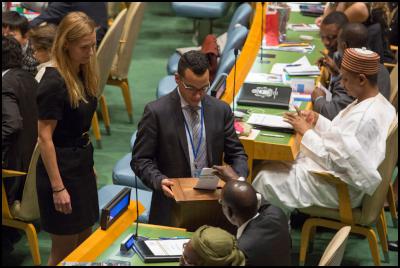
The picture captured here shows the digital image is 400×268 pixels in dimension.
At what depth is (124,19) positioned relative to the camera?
585cm

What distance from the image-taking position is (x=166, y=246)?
10.7 ft

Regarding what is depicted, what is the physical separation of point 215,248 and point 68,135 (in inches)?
45.2

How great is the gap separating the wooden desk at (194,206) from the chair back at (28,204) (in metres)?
0.92

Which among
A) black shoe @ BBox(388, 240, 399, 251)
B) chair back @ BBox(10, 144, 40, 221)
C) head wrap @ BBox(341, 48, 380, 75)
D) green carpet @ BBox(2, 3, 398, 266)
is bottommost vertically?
black shoe @ BBox(388, 240, 399, 251)

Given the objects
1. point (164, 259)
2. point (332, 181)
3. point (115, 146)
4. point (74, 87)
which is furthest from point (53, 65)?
point (115, 146)

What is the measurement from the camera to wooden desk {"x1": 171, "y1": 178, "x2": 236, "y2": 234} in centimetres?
346

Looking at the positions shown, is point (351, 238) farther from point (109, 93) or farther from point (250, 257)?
point (109, 93)

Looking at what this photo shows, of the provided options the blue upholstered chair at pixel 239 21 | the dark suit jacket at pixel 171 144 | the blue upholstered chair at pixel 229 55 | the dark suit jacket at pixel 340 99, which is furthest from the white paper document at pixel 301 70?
the dark suit jacket at pixel 171 144

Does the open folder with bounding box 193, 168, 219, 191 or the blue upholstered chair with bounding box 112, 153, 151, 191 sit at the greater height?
the open folder with bounding box 193, 168, 219, 191

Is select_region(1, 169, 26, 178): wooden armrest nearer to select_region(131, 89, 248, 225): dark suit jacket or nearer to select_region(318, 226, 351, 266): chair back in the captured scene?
select_region(131, 89, 248, 225): dark suit jacket

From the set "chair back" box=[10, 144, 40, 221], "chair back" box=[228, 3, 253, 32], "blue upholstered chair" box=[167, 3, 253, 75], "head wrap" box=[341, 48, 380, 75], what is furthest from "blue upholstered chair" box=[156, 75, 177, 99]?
"head wrap" box=[341, 48, 380, 75]

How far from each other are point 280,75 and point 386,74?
3.04 ft

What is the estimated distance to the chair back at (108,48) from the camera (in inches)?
216

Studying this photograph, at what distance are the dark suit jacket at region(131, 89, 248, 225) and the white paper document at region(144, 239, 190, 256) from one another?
334mm
